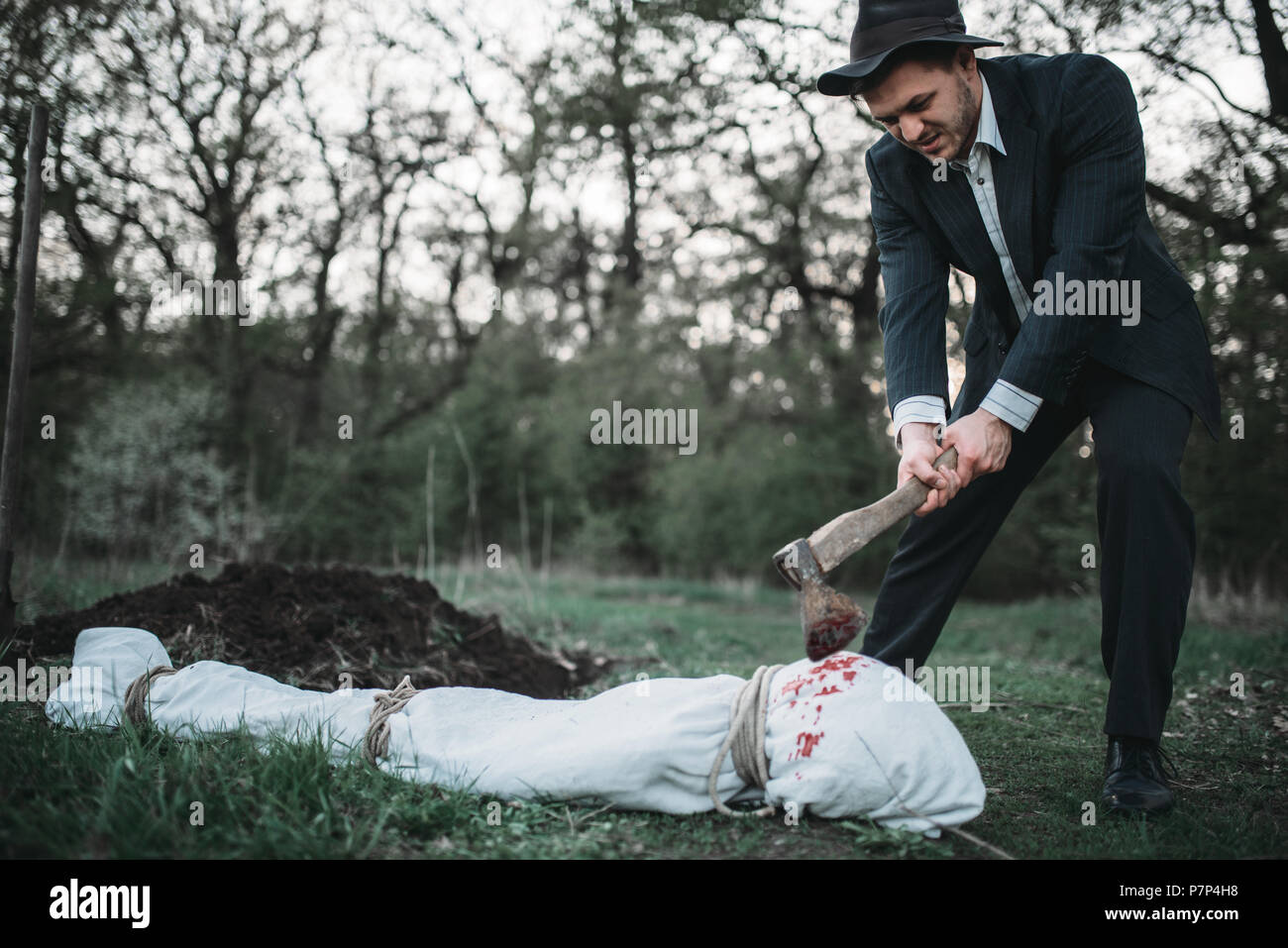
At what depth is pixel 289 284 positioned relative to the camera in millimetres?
19078

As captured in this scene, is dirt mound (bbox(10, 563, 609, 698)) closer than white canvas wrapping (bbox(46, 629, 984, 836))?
No

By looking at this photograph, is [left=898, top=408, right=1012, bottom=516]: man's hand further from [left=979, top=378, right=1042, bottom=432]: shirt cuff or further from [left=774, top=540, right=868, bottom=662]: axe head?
[left=774, top=540, right=868, bottom=662]: axe head

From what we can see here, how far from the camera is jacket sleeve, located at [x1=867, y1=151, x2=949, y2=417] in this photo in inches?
102

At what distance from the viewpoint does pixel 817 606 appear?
2.13 meters

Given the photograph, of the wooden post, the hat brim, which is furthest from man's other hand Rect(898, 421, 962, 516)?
the wooden post

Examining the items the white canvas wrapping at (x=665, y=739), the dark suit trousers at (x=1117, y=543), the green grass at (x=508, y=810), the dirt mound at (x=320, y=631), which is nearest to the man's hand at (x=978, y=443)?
Answer: the dark suit trousers at (x=1117, y=543)

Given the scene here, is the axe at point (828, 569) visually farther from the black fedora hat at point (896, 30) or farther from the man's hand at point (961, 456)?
the black fedora hat at point (896, 30)

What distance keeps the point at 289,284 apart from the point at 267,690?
18275 millimetres

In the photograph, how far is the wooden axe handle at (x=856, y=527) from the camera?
7.09 ft

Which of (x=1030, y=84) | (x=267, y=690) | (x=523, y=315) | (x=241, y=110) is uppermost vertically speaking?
(x=241, y=110)

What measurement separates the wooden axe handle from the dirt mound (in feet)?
6.53
